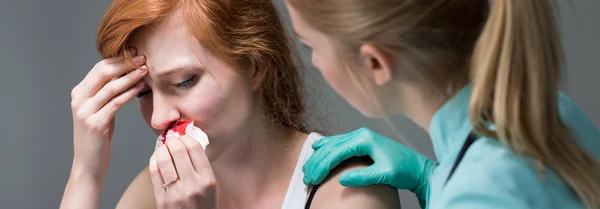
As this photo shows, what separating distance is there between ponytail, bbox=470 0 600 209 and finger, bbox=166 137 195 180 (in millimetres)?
580


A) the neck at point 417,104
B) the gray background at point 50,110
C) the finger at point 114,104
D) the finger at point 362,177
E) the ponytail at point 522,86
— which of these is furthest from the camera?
the gray background at point 50,110

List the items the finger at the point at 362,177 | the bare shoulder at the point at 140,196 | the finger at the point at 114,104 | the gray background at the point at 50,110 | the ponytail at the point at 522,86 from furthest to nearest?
the gray background at the point at 50,110, the bare shoulder at the point at 140,196, the finger at the point at 114,104, the finger at the point at 362,177, the ponytail at the point at 522,86

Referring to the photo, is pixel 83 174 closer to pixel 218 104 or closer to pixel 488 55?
pixel 218 104

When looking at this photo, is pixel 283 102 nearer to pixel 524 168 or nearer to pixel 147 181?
pixel 147 181

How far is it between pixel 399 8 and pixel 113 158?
1.58m

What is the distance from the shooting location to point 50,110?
2.35 m

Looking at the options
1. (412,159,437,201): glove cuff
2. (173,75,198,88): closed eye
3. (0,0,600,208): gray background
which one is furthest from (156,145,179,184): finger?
(0,0,600,208): gray background

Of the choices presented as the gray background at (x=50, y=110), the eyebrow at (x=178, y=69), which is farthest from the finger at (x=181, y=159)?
the gray background at (x=50, y=110)

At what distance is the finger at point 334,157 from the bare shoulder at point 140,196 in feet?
1.23

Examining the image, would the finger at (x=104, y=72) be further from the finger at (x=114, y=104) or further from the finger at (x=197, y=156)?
the finger at (x=197, y=156)

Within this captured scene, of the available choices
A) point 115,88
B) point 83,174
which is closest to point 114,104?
point 115,88

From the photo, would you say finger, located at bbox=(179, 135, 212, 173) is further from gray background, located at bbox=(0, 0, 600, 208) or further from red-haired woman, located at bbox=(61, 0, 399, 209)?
gray background, located at bbox=(0, 0, 600, 208)

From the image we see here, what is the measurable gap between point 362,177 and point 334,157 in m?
0.08

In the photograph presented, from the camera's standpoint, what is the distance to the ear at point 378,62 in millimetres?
998
